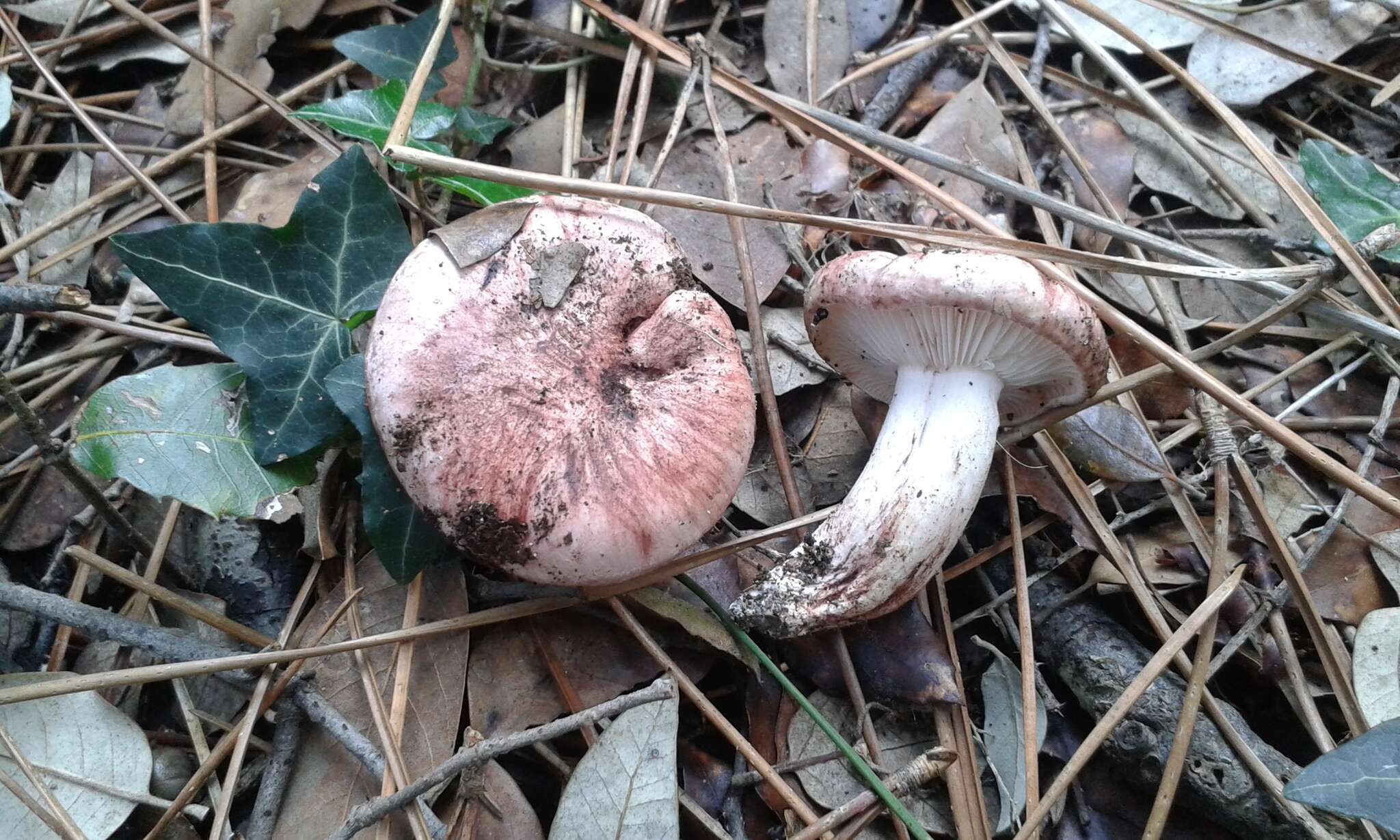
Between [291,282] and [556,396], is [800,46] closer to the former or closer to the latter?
[556,396]

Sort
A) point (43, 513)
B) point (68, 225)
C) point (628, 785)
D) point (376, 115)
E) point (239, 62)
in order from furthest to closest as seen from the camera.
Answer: point (239, 62) < point (68, 225) < point (376, 115) < point (43, 513) < point (628, 785)

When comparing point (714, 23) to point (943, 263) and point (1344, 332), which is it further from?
point (1344, 332)

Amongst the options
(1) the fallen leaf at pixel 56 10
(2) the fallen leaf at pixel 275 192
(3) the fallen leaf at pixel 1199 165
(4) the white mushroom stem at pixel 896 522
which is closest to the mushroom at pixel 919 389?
(4) the white mushroom stem at pixel 896 522

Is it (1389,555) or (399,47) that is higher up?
(399,47)

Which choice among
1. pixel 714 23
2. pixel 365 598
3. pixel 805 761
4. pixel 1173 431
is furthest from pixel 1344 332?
pixel 365 598

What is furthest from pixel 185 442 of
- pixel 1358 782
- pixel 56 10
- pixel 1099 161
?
pixel 1099 161

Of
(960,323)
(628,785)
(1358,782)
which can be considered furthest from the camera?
(960,323)
